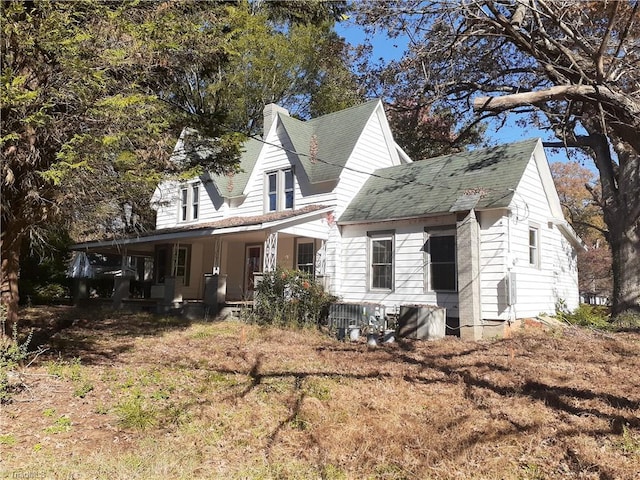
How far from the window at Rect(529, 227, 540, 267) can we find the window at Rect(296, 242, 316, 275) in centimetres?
680

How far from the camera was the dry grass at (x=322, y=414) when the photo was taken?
441cm

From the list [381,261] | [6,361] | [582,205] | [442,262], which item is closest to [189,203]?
[381,261]

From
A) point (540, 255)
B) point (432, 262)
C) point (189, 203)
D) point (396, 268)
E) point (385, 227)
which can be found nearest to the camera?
point (432, 262)

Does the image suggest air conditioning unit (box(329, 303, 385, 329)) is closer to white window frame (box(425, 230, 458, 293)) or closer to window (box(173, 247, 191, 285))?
white window frame (box(425, 230, 458, 293))

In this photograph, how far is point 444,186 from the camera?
13.9 m

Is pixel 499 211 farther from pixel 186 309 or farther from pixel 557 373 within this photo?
pixel 186 309

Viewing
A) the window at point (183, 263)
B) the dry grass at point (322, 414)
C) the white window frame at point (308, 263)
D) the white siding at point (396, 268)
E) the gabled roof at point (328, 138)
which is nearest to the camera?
the dry grass at point (322, 414)

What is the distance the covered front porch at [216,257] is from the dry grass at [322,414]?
5273mm

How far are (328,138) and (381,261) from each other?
5.51 m

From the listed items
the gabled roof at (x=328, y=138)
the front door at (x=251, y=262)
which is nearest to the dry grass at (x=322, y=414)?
the gabled roof at (x=328, y=138)

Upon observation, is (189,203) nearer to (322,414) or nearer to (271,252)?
(271,252)

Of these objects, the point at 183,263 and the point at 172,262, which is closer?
the point at 172,262

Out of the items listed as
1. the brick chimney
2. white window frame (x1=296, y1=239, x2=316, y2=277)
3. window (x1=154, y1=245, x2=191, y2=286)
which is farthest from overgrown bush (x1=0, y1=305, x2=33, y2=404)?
the brick chimney

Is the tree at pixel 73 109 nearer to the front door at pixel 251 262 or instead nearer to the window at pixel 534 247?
the window at pixel 534 247
